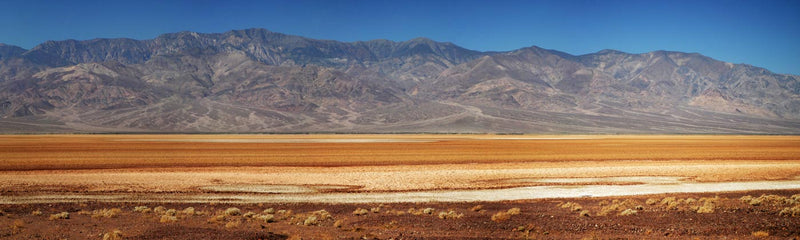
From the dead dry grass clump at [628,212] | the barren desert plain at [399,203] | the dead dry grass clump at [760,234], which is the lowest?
the barren desert plain at [399,203]

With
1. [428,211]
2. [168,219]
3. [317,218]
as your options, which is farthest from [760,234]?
[168,219]

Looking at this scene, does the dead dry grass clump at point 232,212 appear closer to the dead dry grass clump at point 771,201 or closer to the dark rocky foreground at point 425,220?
the dark rocky foreground at point 425,220

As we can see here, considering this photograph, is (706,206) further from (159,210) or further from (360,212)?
(159,210)

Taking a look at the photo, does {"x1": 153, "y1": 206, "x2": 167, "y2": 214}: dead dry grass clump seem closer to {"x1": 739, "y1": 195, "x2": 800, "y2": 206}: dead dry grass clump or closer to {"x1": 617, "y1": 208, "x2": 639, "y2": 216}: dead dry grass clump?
{"x1": 617, "y1": 208, "x2": 639, "y2": 216}: dead dry grass clump

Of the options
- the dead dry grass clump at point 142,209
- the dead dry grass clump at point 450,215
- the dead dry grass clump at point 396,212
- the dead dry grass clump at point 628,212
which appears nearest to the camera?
the dead dry grass clump at point 450,215

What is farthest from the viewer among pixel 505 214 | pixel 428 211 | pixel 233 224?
pixel 428 211

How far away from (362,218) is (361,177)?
15394 mm

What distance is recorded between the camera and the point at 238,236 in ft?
54.7

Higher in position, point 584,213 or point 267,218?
point 584,213

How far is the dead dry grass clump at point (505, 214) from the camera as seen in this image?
19.5 metres

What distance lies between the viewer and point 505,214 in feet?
66.2

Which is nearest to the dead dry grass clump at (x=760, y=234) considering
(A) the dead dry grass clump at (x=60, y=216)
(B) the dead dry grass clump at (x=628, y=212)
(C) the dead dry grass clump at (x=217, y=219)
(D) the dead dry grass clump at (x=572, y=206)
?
(B) the dead dry grass clump at (x=628, y=212)

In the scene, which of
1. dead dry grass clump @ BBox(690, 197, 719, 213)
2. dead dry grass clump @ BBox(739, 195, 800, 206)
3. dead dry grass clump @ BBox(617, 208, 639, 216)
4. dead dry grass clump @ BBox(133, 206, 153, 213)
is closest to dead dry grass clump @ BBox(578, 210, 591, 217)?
dead dry grass clump @ BBox(617, 208, 639, 216)

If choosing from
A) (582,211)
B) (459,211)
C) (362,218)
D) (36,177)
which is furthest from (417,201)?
(36,177)
